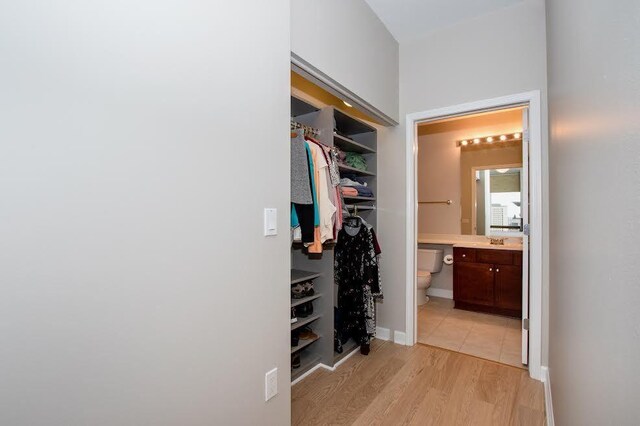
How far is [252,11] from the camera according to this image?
1.21 m

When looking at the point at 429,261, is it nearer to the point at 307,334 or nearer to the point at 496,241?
the point at 496,241

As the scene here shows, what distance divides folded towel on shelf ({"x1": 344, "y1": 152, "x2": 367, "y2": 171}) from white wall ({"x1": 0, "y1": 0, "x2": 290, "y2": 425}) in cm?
149

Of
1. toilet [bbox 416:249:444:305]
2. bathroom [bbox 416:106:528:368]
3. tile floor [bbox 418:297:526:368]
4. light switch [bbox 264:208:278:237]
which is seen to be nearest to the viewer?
light switch [bbox 264:208:278:237]

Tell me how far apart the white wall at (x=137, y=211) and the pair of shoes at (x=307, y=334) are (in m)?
0.94

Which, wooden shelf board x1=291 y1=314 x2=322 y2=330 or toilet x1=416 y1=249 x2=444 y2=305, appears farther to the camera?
toilet x1=416 y1=249 x2=444 y2=305

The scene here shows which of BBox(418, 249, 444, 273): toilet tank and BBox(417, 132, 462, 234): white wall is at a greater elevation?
BBox(417, 132, 462, 234): white wall

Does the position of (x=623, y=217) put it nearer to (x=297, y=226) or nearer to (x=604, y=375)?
(x=604, y=375)

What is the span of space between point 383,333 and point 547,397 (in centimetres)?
128

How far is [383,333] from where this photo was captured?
2836mm

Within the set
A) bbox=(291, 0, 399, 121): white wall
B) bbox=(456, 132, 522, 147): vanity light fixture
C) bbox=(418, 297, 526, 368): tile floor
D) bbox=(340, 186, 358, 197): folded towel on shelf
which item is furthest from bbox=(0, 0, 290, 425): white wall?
bbox=(456, 132, 522, 147): vanity light fixture

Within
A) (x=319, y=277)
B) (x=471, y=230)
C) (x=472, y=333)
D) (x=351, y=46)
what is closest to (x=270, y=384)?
(x=319, y=277)

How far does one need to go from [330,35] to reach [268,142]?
97cm

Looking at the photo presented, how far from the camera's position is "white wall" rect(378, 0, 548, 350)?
2.23 m

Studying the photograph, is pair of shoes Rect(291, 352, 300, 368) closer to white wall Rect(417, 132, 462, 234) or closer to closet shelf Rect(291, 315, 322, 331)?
closet shelf Rect(291, 315, 322, 331)
